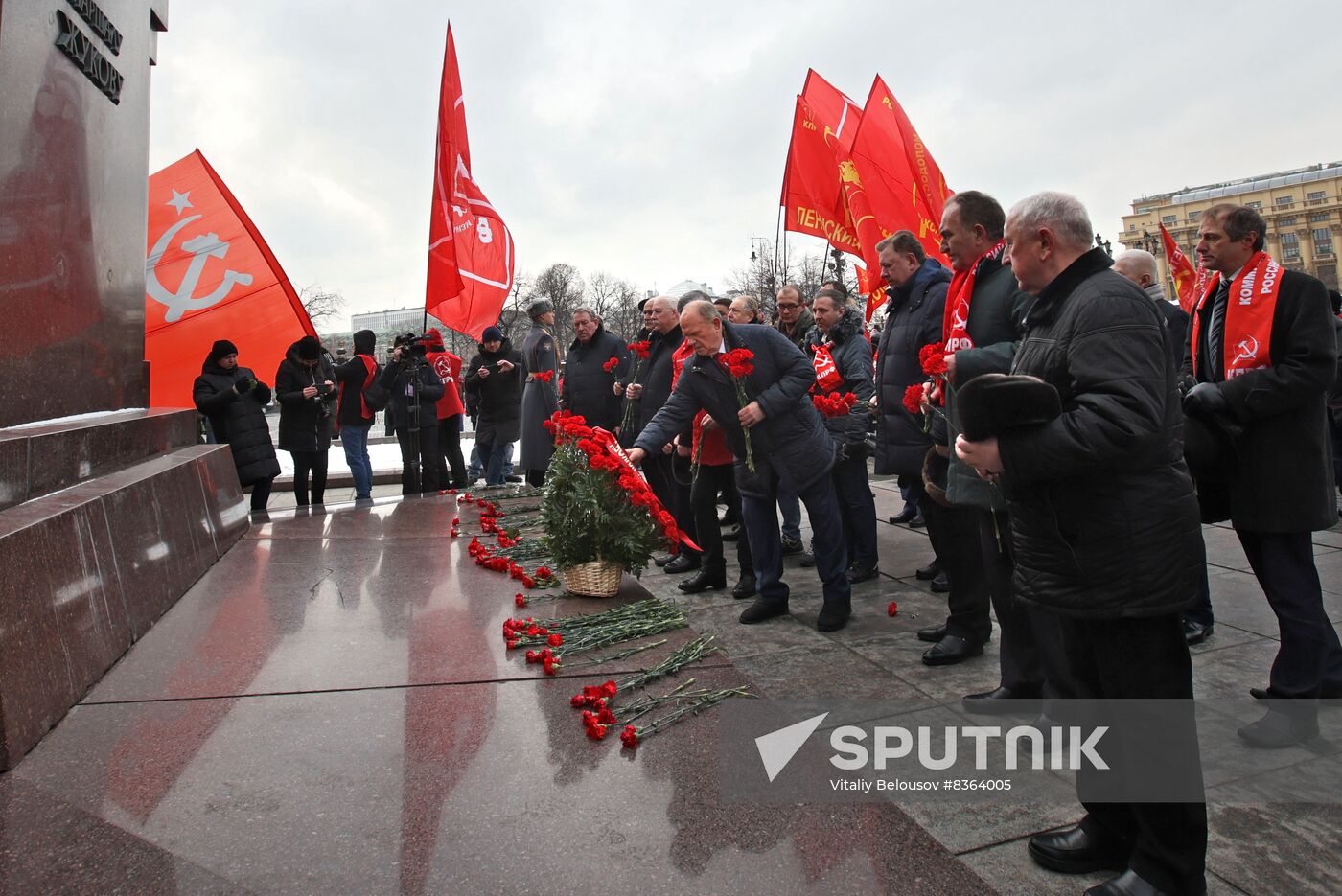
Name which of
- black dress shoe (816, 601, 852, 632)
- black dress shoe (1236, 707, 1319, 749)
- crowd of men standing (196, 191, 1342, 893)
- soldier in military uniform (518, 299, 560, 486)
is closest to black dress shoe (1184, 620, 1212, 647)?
crowd of men standing (196, 191, 1342, 893)

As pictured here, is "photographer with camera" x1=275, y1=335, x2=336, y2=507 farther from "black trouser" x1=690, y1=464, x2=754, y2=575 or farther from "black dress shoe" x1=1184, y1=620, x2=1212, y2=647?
"black dress shoe" x1=1184, y1=620, x2=1212, y2=647

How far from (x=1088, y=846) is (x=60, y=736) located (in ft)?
9.84

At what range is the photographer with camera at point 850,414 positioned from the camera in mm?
6008

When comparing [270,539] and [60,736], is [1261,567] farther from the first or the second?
[270,539]

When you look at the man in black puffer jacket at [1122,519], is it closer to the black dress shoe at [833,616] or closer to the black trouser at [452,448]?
the black dress shoe at [833,616]

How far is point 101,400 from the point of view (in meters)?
5.36

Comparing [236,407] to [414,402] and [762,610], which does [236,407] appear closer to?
[414,402]

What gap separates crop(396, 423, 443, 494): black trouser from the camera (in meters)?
10.0

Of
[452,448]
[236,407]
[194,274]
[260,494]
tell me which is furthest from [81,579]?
[452,448]

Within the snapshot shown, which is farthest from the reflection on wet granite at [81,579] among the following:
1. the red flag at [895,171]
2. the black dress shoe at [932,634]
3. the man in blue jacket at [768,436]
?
the red flag at [895,171]

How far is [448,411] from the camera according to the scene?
10539mm

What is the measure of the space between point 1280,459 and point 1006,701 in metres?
1.31

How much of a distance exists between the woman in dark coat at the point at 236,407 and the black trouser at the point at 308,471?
96 centimetres

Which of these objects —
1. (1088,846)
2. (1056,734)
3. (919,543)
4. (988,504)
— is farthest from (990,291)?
(919,543)
